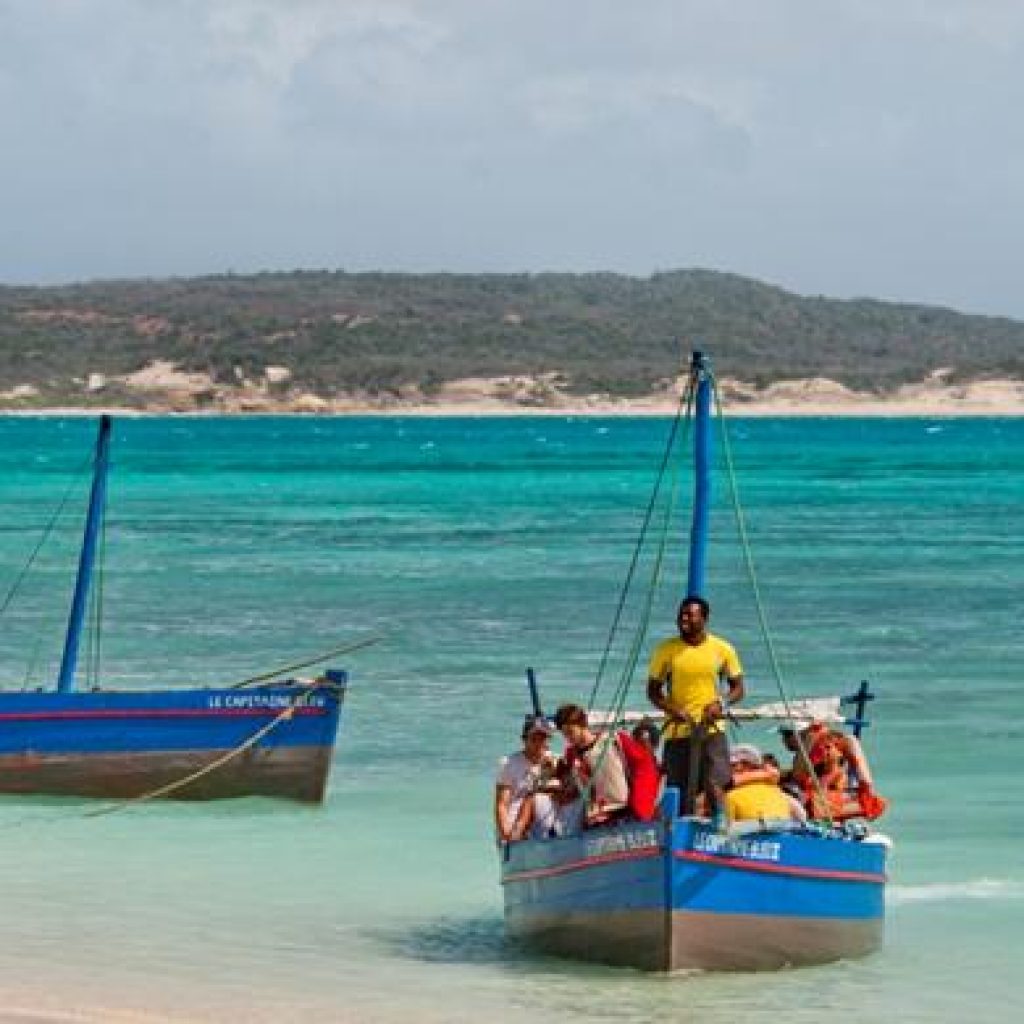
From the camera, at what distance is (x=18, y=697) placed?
25.9 m

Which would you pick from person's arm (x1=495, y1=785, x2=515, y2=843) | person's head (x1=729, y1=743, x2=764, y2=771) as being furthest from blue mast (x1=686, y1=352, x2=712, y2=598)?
person's arm (x1=495, y1=785, x2=515, y2=843)

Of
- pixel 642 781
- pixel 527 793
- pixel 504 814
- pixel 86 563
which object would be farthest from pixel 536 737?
pixel 86 563

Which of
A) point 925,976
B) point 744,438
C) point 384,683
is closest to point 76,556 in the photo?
point 384,683

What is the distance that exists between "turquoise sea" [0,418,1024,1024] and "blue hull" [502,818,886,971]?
219mm

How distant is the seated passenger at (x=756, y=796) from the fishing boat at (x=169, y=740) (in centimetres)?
792

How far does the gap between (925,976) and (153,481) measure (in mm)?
88999

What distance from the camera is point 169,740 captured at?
84.9 feet

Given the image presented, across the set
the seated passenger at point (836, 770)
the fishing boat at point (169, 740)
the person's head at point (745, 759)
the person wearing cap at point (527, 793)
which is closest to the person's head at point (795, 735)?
the seated passenger at point (836, 770)

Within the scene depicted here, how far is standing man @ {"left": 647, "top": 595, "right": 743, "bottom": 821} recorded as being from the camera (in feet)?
59.0

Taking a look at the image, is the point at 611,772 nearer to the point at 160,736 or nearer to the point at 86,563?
the point at 160,736

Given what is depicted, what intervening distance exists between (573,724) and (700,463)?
1.95m

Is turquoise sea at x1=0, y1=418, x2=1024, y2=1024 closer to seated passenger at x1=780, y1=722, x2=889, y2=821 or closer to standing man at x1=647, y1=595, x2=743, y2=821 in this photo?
seated passenger at x1=780, y1=722, x2=889, y2=821

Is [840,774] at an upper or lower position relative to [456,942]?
upper

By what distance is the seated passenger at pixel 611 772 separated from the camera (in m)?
18.1
